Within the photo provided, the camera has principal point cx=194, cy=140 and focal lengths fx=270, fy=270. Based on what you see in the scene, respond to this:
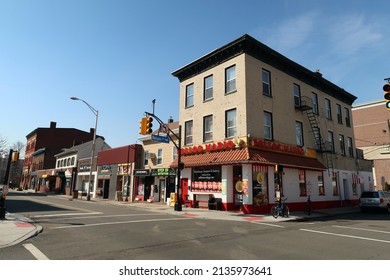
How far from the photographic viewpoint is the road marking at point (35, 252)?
6879mm

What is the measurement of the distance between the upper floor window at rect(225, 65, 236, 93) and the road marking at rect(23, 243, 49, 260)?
17038mm

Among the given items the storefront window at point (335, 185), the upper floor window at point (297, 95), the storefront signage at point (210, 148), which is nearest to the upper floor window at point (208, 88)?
the storefront signage at point (210, 148)

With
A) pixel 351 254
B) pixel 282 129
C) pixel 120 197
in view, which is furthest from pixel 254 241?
pixel 120 197

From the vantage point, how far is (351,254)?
7.54m

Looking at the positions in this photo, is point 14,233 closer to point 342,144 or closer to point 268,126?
point 268,126

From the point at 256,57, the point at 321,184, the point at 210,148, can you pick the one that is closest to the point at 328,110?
the point at 321,184

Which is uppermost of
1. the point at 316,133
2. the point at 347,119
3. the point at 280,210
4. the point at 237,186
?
the point at 347,119

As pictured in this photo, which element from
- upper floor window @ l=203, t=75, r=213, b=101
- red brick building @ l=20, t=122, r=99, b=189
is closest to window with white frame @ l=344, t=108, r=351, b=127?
upper floor window @ l=203, t=75, r=213, b=101

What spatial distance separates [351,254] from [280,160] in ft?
43.9

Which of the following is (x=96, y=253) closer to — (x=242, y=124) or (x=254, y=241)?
(x=254, y=241)

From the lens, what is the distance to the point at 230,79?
21891 mm

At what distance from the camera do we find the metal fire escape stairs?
83.5 feet

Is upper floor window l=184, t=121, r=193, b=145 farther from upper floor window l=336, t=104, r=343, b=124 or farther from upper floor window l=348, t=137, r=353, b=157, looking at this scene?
upper floor window l=348, t=137, r=353, b=157

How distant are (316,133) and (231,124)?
10.4m
